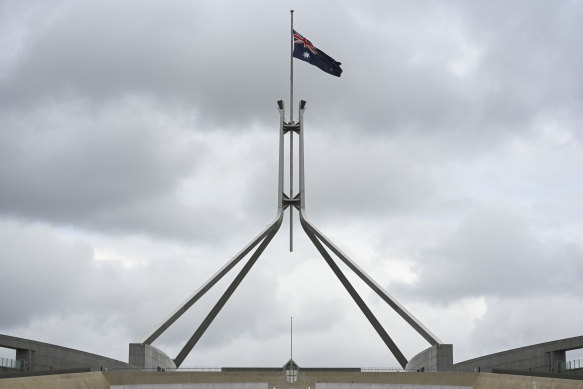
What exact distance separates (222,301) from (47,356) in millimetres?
14928

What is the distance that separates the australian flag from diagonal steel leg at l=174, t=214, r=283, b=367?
924 cm

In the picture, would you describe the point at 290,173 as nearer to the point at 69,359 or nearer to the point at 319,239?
the point at 319,239

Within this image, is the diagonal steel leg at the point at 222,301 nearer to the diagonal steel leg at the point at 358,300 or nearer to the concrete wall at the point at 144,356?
the diagonal steel leg at the point at 358,300

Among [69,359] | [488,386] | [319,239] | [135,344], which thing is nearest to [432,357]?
[488,386]

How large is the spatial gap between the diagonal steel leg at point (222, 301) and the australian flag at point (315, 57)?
924 centimetres

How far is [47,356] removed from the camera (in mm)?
40219

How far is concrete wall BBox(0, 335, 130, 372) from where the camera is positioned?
3791cm

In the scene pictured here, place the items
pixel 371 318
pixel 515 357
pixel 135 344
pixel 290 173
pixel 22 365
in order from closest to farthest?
pixel 22 365
pixel 515 357
pixel 135 344
pixel 371 318
pixel 290 173

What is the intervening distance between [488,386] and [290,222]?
63.2 feet

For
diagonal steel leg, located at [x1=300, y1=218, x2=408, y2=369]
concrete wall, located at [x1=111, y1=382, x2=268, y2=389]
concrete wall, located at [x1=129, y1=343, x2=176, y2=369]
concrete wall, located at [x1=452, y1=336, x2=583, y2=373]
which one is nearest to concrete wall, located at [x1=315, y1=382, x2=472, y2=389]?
concrete wall, located at [x1=452, y1=336, x2=583, y2=373]

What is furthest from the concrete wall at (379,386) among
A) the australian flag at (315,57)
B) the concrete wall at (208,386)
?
the australian flag at (315,57)

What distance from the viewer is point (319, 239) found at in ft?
174

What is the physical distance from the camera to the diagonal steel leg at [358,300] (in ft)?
172

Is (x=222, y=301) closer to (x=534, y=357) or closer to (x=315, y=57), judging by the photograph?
(x=315, y=57)
